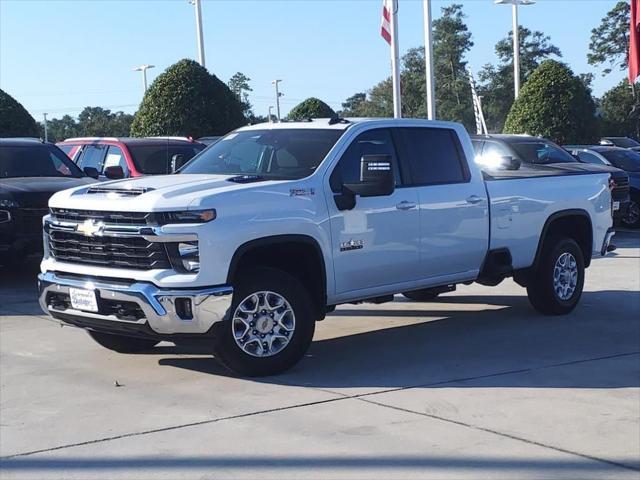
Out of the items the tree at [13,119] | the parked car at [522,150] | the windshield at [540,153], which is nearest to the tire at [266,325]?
the parked car at [522,150]

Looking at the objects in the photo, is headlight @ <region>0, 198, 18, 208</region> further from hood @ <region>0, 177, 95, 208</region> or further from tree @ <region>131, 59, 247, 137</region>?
tree @ <region>131, 59, 247, 137</region>

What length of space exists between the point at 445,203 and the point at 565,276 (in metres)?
2.24

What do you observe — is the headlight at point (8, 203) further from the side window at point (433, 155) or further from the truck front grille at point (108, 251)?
the side window at point (433, 155)

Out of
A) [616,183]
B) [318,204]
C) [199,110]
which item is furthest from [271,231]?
[199,110]

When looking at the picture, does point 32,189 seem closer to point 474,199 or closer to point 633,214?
point 474,199

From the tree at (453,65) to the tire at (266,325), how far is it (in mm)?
66787

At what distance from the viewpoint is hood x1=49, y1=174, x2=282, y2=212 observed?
6.66m

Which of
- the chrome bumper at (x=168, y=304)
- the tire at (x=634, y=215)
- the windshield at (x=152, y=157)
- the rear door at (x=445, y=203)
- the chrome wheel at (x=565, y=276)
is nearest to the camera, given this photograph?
the chrome bumper at (x=168, y=304)

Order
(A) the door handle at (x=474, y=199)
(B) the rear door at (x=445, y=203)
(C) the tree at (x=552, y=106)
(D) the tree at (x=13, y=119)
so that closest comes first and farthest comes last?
(B) the rear door at (x=445, y=203) < (A) the door handle at (x=474, y=199) < (D) the tree at (x=13, y=119) < (C) the tree at (x=552, y=106)

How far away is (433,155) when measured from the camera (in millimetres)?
8547

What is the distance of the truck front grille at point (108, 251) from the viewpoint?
21.9ft

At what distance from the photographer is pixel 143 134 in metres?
22.0

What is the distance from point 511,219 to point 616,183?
874 centimetres

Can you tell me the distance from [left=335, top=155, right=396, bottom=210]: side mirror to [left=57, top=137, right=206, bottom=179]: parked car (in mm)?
6143
